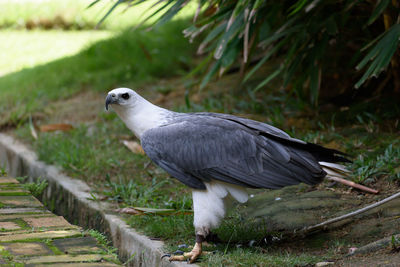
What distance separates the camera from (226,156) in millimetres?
3354

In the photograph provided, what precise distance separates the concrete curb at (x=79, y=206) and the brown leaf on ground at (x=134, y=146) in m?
0.68

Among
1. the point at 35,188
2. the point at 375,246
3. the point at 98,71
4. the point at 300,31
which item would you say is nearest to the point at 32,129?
the point at 35,188

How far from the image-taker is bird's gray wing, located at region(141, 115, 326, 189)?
3268mm

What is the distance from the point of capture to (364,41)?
203 inches

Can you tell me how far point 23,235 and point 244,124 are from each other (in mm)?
1455

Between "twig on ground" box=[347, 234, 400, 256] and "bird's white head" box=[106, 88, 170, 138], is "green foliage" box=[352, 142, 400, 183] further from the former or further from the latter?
"bird's white head" box=[106, 88, 170, 138]

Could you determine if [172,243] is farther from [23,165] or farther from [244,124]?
[23,165]

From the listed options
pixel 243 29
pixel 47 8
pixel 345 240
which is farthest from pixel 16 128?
pixel 47 8

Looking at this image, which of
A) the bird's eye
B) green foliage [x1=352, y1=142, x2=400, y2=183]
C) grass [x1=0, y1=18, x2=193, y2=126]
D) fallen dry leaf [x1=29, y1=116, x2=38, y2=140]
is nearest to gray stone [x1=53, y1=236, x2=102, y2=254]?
the bird's eye

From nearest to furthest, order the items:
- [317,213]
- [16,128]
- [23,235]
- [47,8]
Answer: [23,235], [317,213], [16,128], [47,8]

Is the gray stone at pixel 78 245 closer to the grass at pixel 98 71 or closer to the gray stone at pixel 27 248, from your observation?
the gray stone at pixel 27 248

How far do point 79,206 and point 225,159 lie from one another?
4.75ft

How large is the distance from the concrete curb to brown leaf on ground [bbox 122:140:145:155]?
68 cm

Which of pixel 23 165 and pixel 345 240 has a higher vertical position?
pixel 23 165
